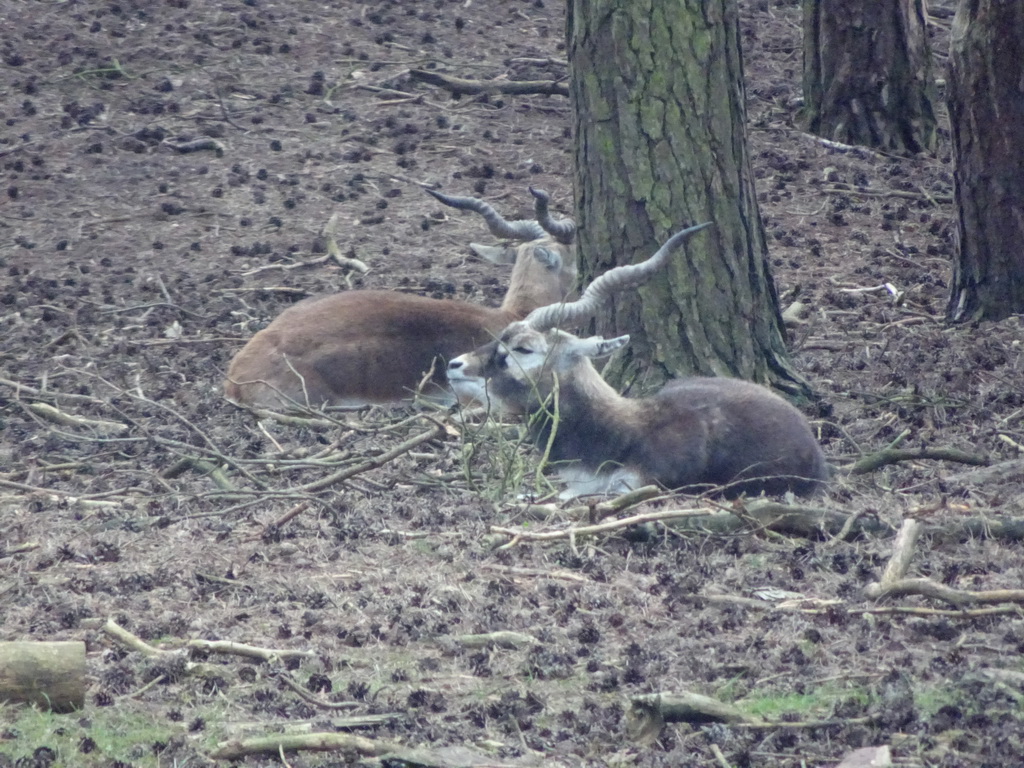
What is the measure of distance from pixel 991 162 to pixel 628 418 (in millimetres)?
4072

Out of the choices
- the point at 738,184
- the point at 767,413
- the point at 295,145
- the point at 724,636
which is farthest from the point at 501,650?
the point at 295,145

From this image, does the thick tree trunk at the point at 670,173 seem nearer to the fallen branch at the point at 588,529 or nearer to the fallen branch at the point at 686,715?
the fallen branch at the point at 588,529

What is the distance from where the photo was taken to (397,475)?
734 cm

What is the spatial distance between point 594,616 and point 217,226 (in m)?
8.04

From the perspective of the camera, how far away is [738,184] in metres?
7.98

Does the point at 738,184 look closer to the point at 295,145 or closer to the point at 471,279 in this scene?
the point at 471,279

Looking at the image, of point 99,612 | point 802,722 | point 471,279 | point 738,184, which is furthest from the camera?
point 471,279

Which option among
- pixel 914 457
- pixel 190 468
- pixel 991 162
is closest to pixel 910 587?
pixel 914 457

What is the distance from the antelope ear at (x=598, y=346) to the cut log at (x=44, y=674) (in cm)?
353

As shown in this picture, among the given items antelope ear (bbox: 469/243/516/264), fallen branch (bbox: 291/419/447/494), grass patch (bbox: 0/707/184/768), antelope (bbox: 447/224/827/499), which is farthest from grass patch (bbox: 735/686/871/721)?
antelope ear (bbox: 469/243/516/264)

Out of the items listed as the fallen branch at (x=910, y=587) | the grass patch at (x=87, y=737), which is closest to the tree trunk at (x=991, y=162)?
the fallen branch at (x=910, y=587)

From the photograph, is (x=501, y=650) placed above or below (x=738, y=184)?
below

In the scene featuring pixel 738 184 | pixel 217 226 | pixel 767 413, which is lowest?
pixel 217 226

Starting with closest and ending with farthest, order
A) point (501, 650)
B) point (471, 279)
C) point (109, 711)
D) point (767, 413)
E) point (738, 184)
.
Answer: point (109, 711), point (501, 650), point (767, 413), point (738, 184), point (471, 279)
